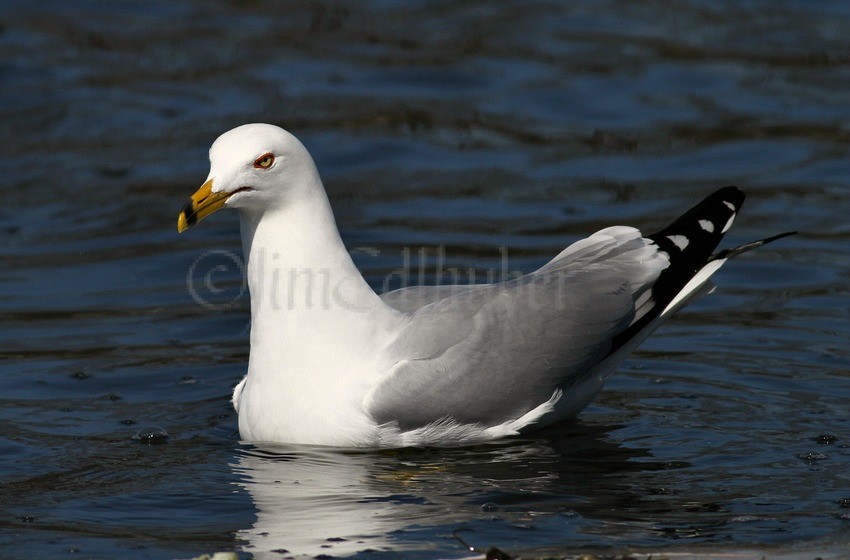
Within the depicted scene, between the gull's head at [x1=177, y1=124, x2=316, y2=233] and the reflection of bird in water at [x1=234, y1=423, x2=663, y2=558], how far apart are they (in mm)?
1167

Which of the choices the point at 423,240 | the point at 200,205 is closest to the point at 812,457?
the point at 200,205

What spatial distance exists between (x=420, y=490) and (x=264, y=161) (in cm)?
157

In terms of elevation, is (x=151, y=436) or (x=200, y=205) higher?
(x=200, y=205)

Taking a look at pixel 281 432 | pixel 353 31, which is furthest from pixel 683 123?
pixel 281 432

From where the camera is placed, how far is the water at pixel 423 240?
5.78 meters

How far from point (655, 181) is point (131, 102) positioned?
5.20 meters

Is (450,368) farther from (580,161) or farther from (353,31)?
(353,31)

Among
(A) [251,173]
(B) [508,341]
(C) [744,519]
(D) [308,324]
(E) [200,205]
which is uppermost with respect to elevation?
(A) [251,173]

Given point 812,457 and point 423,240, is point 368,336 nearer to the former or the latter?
point 812,457

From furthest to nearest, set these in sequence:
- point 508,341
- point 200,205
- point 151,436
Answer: point 151,436, point 508,341, point 200,205

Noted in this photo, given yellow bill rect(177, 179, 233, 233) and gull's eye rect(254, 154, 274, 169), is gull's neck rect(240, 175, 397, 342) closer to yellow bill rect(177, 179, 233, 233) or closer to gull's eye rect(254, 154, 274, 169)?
gull's eye rect(254, 154, 274, 169)

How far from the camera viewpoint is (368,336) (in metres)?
6.41

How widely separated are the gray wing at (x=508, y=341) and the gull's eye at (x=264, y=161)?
1.00 m

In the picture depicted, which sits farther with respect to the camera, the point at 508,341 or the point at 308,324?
the point at 508,341
